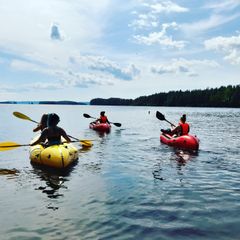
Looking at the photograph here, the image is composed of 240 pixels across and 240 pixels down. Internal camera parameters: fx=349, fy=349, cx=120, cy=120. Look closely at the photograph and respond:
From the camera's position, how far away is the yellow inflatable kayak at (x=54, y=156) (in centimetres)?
1359

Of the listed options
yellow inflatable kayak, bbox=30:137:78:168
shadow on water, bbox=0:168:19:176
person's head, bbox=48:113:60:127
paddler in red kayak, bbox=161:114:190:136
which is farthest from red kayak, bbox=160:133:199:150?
shadow on water, bbox=0:168:19:176

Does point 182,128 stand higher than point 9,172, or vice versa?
point 182,128

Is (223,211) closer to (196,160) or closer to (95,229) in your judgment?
(95,229)

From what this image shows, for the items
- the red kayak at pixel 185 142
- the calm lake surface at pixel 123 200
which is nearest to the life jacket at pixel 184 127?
the red kayak at pixel 185 142

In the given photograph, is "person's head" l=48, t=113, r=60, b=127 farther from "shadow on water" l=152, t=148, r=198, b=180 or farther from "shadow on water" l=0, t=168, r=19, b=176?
"shadow on water" l=152, t=148, r=198, b=180

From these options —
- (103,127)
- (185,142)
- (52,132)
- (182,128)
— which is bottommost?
(103,127)

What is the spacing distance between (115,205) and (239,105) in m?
140

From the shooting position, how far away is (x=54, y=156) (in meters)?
13.7

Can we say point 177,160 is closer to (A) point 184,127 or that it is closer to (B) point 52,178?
(A) point 184,127

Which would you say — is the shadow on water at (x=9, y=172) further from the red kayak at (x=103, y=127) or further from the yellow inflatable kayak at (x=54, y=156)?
the red kayak at (x=103, y=127)

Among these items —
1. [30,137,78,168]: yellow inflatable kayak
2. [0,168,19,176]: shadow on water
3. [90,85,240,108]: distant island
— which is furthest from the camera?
[90,85,240,108]: distant island

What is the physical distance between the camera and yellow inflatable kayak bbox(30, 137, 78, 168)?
13.6m

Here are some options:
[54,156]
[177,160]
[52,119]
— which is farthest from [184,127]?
[54,156]

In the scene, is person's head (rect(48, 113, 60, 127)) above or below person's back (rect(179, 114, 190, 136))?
above
